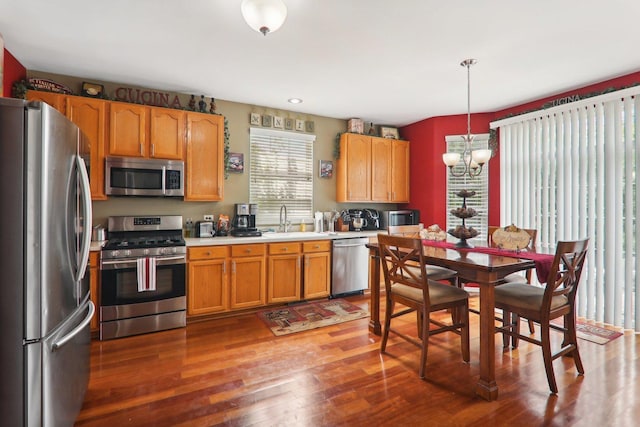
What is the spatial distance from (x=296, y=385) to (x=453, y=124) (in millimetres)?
4124

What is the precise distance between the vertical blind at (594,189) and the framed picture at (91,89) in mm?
5006


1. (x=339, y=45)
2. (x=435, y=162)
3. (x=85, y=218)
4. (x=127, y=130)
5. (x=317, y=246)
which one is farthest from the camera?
(x=435, y=162)

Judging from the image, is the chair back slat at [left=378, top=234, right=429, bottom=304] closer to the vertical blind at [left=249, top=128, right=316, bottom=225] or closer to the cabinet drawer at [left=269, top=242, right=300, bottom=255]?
the cabinet drawer at [left=269, top=242, right=300, bottom=255]

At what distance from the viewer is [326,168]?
190 inches

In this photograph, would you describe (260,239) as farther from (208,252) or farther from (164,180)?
(164,180)

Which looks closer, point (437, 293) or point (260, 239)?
point (437, 293)

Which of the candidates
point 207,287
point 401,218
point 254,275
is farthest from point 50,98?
point 401,218

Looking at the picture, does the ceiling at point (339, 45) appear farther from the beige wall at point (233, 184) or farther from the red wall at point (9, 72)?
the beige wall at point (233, 184)

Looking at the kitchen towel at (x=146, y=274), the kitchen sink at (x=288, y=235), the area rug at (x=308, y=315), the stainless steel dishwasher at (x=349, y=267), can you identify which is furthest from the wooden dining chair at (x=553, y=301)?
the kitchen towel at (x=146, y=274)

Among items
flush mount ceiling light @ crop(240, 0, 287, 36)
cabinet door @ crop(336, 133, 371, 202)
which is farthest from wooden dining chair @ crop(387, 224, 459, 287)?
flush mount ceiling light @ crop(240, 0, 287, 36)

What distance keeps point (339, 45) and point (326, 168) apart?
2295 mm

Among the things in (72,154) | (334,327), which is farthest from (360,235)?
(72,154)

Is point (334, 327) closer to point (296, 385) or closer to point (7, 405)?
point (296, 385)

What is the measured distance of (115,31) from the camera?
96.4 inches
